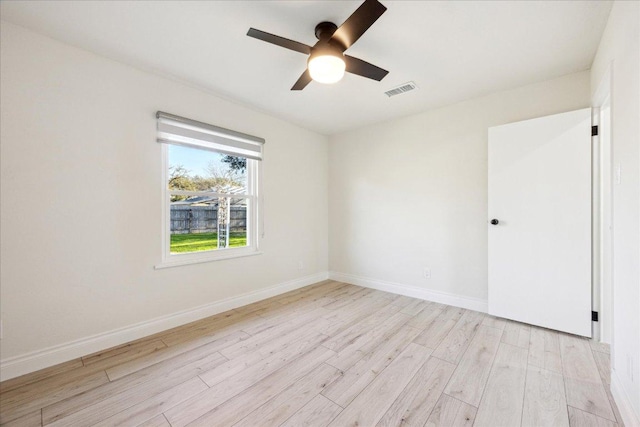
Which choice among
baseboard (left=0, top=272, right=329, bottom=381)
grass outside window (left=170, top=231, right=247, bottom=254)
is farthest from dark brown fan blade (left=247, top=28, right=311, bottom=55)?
baseboard (left=0, top=272, right=329, bottom=381)

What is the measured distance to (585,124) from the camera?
2.31 metres

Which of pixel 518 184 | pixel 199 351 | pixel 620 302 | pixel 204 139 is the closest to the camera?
pixel 620 302

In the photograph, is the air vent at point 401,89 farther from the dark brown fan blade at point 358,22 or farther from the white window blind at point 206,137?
the white window blind at point 206,137

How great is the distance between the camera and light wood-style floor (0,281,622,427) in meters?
1.46

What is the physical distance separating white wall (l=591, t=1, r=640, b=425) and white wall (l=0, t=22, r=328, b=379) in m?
3.24

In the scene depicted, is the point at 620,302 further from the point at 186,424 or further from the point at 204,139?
the point at 204,139

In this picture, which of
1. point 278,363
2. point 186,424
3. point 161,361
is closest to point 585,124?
point 278,363

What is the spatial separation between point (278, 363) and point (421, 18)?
2.72 metres

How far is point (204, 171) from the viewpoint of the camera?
2938mm

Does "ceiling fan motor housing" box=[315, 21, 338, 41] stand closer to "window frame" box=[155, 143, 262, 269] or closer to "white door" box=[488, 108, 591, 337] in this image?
"window frame" box=[155, 143, 262, 269]

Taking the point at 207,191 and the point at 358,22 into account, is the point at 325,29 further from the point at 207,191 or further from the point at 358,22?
the point at 207,191

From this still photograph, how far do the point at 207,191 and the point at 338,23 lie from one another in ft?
6.96

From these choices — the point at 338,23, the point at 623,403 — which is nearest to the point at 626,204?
the point at 623,403

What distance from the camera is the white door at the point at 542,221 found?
2.32 metres
